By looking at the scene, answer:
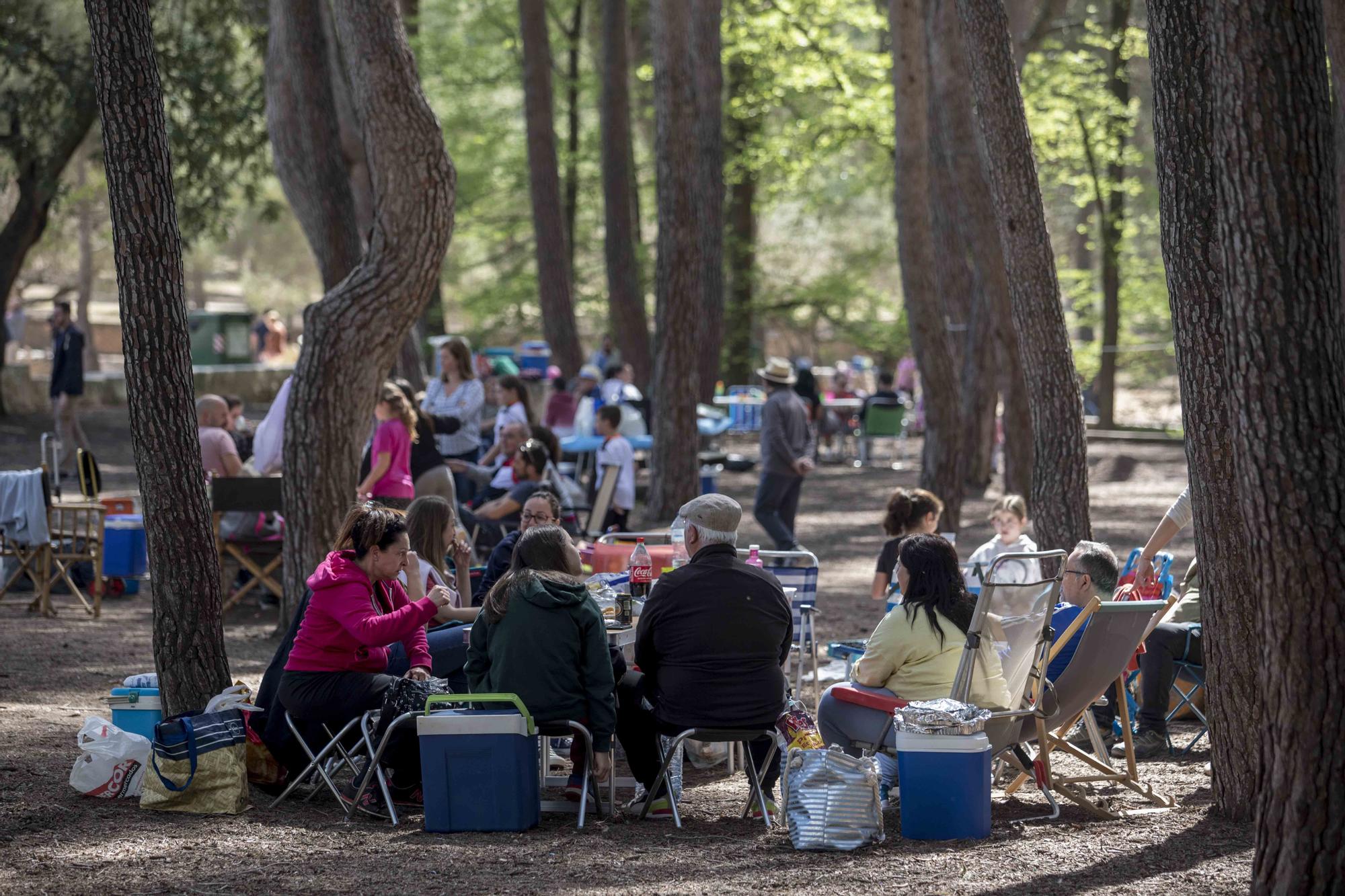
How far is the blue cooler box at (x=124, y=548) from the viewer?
11.4 metres

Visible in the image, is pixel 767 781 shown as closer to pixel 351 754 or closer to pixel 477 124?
pixel 351 754

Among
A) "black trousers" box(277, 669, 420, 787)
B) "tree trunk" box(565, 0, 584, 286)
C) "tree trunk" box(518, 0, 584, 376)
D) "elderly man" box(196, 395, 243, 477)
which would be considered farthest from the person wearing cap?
"tree trunk" box(565, 0, 584, 286)

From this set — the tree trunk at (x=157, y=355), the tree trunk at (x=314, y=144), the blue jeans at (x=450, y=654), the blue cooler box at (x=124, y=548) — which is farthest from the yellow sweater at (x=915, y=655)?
the tree trunk at (x=314, y=144)

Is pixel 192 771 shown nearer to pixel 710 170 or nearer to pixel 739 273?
pixel 710 170

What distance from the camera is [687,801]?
6461 mm

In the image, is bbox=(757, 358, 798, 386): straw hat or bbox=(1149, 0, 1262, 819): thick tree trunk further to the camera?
bbox=(757, 358, 798, 386): straw hat

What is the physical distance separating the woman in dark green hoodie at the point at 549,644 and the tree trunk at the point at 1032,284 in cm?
408

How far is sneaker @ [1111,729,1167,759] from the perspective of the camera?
7.26 meters

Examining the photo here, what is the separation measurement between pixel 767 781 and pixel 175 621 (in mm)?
2718

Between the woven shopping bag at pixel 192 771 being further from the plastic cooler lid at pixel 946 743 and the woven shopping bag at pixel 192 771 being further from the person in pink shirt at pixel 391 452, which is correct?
the person in pink shirt at pixel 391 452

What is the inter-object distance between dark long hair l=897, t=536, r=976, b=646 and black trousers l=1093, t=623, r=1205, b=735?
1593 millimetres

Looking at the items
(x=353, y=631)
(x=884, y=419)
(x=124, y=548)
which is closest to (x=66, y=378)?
(x=124, y=548)

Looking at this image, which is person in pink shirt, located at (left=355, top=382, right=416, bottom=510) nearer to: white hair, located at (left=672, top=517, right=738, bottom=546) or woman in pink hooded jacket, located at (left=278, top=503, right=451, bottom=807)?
woman in pink hooded jacket, located at (left=278, top=503, right=451, bottom=807)

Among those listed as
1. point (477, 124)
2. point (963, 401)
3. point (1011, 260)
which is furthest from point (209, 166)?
point (1011, 260)
